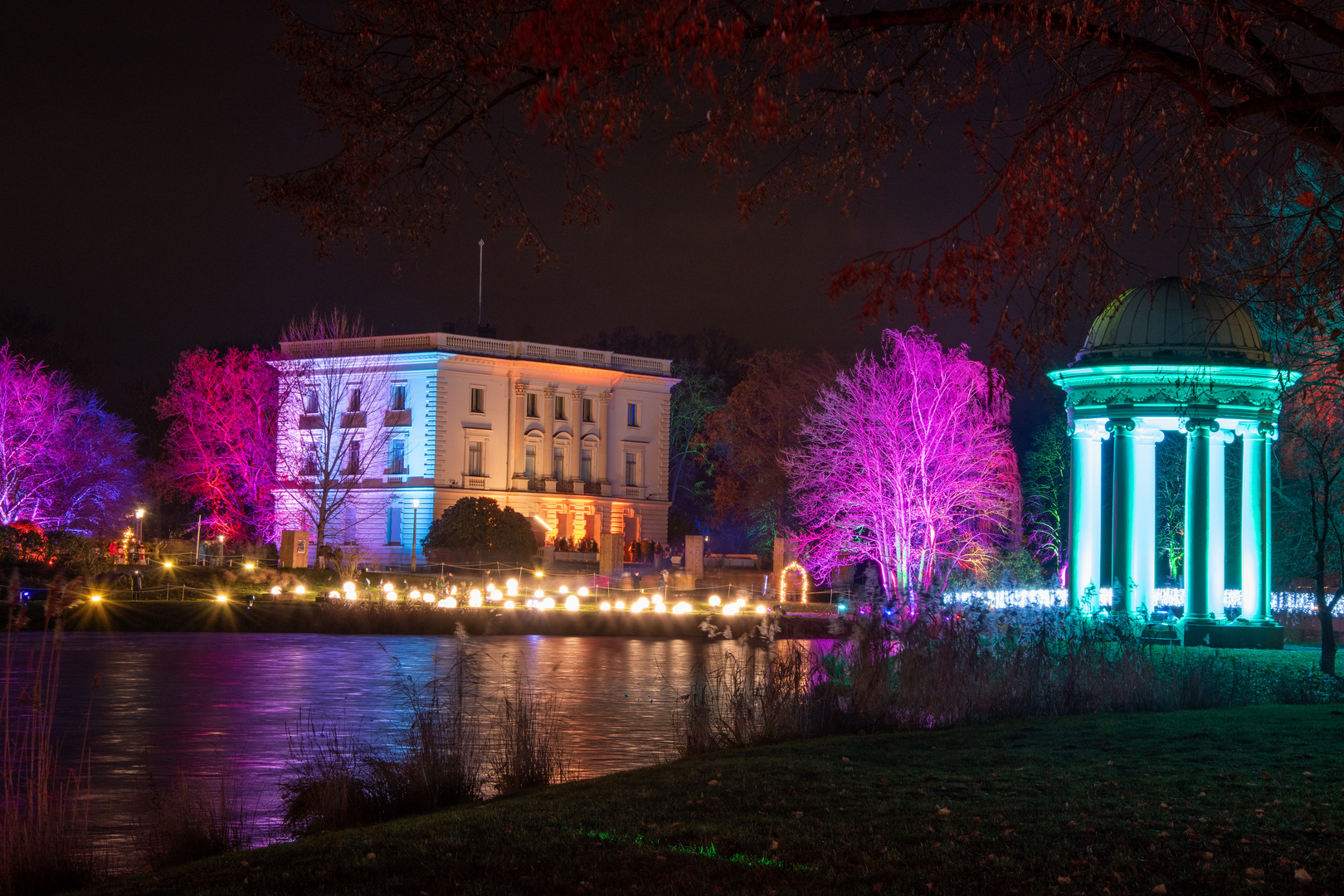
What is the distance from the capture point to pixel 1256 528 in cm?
2645

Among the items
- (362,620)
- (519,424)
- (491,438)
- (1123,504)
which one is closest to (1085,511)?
(1123,504)

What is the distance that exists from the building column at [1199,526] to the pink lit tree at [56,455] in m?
41.7

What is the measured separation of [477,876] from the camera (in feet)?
22.7

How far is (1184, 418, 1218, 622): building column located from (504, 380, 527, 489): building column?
52.4m

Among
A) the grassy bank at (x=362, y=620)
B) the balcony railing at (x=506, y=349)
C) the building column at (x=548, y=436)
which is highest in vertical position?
the balcony railing at (x=506, y=349)

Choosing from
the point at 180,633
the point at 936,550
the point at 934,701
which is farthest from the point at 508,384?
the point at 934,701

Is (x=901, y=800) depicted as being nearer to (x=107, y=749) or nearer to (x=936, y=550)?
(x=107, y=749)

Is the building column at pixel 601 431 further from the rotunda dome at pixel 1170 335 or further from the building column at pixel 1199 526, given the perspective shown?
the building column at pixel 1199 526

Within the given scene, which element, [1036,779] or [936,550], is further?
[936,550]

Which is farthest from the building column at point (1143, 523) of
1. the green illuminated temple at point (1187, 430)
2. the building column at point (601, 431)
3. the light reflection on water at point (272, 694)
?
the building column at point (601, 431)

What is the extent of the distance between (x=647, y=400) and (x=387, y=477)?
54.7 feet

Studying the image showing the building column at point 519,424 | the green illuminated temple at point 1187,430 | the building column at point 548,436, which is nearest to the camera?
the green illuminated temple at point 1187,430

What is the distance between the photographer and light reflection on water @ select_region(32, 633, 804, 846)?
1175cm

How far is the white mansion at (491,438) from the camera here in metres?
68.6
